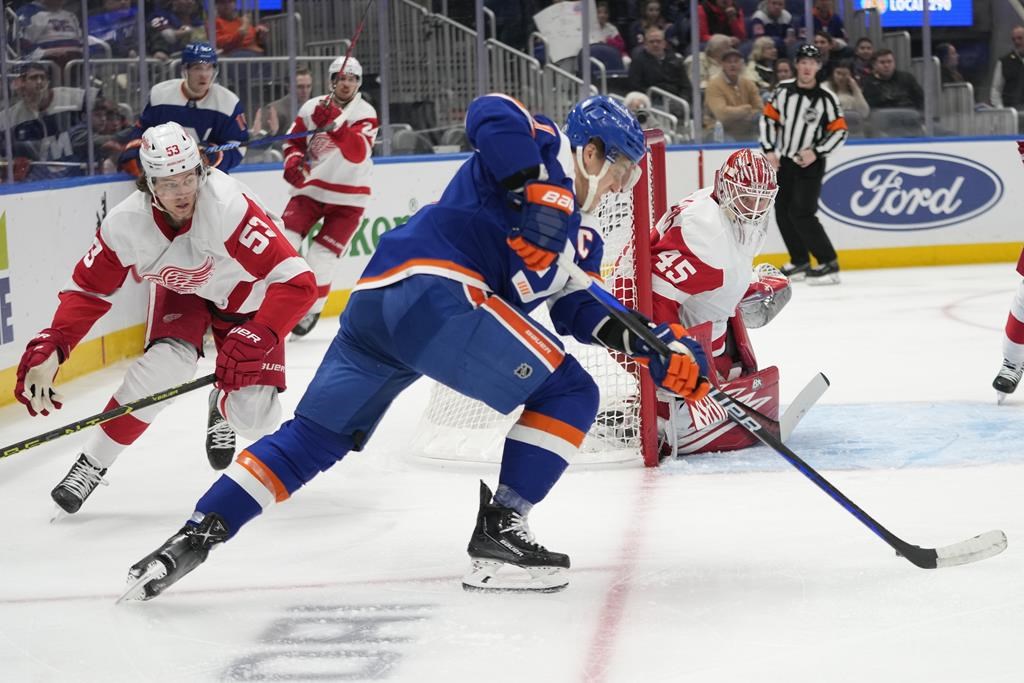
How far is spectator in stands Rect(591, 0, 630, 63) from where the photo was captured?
871cm

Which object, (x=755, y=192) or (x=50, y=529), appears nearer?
(x=50, y=529)

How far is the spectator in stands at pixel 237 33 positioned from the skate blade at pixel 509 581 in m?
5.22

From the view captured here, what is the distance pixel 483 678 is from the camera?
2.30m

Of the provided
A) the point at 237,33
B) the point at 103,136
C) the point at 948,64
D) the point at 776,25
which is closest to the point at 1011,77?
the point at 948,64

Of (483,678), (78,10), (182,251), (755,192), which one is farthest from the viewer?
(78,10)

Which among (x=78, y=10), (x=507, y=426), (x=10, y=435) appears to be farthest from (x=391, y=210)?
(x=507, y=426)

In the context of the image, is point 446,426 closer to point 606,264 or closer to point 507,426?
point 507,426

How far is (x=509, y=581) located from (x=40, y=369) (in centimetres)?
110

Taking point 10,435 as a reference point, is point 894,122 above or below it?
above

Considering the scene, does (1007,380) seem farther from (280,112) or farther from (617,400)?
(280,112)

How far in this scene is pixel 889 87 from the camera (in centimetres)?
892

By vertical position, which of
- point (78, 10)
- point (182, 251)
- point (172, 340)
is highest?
point (78, 10)

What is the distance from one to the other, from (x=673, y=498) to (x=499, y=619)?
3.22 ft

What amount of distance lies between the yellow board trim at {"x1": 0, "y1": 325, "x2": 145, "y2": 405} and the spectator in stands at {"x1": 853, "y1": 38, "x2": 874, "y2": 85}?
4.91 m
